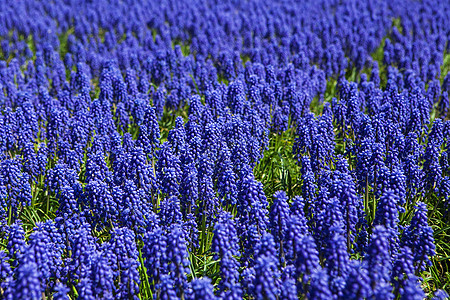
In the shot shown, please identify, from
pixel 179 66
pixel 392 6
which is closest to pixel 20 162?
pixel 179 66

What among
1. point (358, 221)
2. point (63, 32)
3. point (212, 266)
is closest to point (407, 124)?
point (358, 221)

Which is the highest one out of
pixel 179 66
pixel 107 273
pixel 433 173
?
pixel 179 66

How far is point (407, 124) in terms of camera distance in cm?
1012

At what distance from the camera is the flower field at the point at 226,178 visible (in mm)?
5984

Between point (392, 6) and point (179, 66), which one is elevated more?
point (392, 6)

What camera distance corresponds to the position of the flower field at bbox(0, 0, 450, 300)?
5.98m

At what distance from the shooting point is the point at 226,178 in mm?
7723

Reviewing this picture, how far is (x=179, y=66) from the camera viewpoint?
46.6 feet

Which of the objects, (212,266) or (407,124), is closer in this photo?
(212,266)

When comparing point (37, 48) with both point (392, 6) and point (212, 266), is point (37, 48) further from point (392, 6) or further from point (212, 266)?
point (392, 6)

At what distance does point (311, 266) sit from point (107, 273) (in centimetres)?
265

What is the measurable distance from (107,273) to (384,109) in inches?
284

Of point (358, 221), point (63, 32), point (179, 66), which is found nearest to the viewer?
point (358, 221)

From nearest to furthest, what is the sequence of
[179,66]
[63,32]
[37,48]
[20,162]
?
[20,162] → [179,66] → [37,48] → [63,32]
